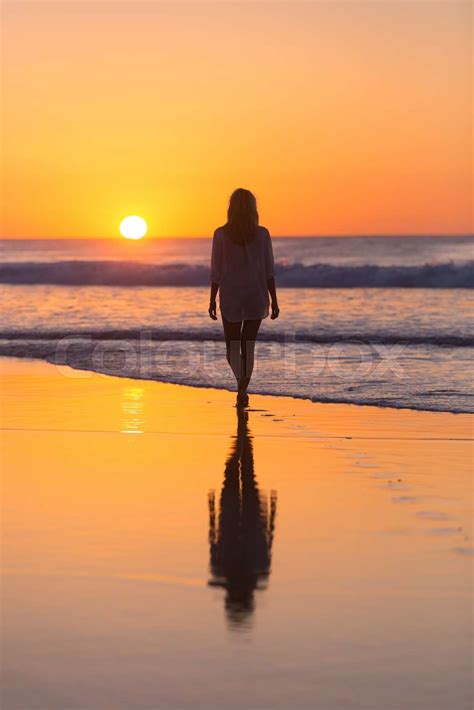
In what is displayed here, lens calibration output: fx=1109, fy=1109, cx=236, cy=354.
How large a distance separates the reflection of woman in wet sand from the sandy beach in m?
0.02

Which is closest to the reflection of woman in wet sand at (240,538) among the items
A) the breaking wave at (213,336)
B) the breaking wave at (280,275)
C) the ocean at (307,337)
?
the ocean at (307,337)

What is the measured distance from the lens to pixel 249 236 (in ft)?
29.0

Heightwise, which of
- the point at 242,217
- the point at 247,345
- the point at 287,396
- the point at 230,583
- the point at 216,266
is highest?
the point at 242,217

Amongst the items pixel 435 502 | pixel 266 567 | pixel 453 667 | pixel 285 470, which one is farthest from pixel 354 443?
pixel 453 667

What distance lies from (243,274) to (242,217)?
47 cm

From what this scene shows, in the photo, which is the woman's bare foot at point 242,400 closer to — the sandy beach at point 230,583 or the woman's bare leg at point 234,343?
the woman's bare leg at point 234,343

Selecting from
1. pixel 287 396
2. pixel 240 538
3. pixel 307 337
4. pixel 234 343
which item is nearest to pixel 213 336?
pixel 307 337

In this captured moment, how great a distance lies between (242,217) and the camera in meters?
8.78

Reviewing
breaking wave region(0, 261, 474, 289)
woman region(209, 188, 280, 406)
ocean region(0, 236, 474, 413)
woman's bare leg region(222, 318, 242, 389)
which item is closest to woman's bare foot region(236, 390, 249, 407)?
woman region(209, 188, 280, 406)

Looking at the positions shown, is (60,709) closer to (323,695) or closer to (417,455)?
A: (323,695)

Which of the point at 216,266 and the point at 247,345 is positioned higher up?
the point at 216,266

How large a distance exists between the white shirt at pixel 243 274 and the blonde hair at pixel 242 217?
57 millimetres

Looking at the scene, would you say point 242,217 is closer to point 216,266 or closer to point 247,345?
point 216,266

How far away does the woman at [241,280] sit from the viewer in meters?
8.88
